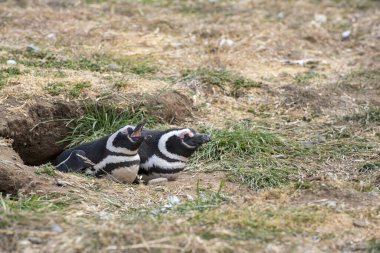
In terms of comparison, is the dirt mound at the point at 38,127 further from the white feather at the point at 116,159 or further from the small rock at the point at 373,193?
the small rock at the point at 373,193

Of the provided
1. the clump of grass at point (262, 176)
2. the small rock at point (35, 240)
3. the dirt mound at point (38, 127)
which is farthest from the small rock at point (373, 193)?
the dirt mound at point (38, 127)

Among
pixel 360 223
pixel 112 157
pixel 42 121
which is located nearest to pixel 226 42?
pixel 42 121

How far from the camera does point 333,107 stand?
325 inches

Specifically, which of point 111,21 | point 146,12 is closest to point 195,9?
point 146,12

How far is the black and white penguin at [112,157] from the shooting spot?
634cm

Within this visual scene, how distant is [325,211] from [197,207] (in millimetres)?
Answer: 768

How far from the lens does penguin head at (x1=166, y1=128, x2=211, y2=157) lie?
21.4ft

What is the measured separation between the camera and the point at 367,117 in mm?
7781

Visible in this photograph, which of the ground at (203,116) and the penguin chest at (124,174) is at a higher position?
the ground at (203,116)

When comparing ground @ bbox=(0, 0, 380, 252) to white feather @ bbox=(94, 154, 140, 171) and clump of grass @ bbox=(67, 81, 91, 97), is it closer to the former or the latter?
clump of grass @ bbox=(67, 81, 91, 97)

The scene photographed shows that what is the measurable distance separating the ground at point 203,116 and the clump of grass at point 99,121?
0.01m

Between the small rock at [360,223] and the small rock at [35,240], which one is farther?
the small rock at [360,223]

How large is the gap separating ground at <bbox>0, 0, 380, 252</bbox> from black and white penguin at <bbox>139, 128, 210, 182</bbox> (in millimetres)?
147

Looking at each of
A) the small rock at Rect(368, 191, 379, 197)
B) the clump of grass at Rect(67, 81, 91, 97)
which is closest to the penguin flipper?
the clump of grass at Rect(67, 81, 91, 97)
